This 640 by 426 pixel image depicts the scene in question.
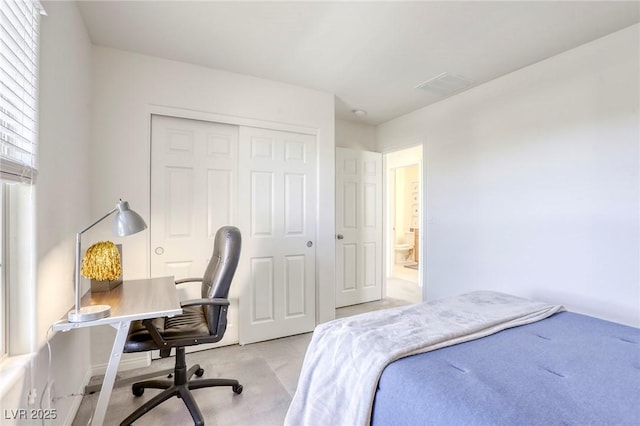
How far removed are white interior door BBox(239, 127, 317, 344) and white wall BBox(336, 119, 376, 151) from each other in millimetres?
1087

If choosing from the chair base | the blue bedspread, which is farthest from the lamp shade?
the blue bedspread

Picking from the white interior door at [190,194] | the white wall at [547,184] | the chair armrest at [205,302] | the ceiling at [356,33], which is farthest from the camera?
the white interior door at [190,194]

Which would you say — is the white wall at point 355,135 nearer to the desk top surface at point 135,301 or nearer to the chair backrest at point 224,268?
the chair backrest at point 224,268

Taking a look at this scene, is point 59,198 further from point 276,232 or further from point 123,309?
point 276,232

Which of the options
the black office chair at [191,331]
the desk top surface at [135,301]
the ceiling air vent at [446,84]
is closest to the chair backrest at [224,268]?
the black office chair at [191,331]

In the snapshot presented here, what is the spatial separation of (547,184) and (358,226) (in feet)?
6.90

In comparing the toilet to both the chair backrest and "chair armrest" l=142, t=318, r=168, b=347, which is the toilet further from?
"chair armrest" l=142, t=318, r=168, b=347

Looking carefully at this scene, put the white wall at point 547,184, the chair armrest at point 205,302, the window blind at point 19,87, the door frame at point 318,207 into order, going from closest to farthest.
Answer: the window blind at point 19,87, the chair armrest at point 205,302, the white wall at point 547,184, the door frame at point 318,207

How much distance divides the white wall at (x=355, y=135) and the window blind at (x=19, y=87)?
125 inches

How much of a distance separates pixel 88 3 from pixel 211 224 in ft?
5.55

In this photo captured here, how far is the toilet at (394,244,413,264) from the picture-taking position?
21.9 feet

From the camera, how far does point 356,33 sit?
A: 2.14 meters

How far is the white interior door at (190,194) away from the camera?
248cm

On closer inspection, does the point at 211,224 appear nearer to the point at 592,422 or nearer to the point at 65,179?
the point at 65,179
